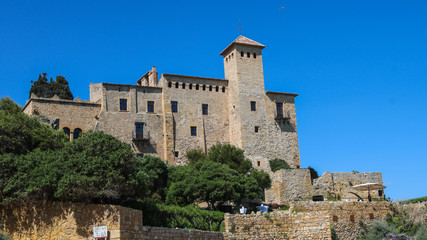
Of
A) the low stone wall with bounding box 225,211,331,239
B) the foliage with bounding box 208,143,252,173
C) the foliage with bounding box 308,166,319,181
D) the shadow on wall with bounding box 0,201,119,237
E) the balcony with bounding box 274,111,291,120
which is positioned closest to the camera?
the shadow on wall with bounding box 0,201,119,237

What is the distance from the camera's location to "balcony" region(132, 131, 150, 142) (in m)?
45.1

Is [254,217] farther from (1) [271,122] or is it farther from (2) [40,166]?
(1) [271,122]

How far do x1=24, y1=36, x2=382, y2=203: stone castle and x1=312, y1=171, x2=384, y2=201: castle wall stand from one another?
86 millimetres

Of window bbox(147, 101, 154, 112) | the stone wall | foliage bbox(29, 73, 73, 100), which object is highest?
foliage bbox(29, 73, 73, 100)

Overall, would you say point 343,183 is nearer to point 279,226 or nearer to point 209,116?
point 209,116

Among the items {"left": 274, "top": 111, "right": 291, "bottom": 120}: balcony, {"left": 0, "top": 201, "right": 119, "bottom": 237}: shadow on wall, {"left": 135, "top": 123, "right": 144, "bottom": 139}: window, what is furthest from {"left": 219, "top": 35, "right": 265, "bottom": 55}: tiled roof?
{"left": 0, "top": 201, "right": 119, "bottom": 237}: shadow on wall

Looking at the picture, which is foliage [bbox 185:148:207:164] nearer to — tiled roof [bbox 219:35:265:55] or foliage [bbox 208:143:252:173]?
foliage [bbox 208:143:252:173]

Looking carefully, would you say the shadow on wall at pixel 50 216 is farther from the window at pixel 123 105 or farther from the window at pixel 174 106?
the window at pixel 174 106

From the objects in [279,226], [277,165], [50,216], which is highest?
[277,165]

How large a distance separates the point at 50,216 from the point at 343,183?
3193 centimetres

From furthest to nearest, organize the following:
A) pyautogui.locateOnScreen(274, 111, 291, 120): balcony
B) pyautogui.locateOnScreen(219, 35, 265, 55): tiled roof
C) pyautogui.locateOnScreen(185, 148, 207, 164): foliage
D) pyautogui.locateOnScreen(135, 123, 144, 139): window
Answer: pyautogui.locateOnScreen(274, 111, 291, 120): balcony, pyautogui.locateOnScreen(219, 35, 265, 55): tiled roof, pyautogui.locateOnScreen(135, 123, 144, 139): window, pyautogui.locateOnScreen(185, 148, 207, 164): foliage

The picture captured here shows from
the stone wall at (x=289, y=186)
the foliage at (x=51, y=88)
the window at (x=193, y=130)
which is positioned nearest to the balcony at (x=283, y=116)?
the stone wall at (x=289, y=186)

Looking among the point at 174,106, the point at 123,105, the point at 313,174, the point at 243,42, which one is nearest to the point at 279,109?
the point at 313,174

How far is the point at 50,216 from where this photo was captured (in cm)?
1878
